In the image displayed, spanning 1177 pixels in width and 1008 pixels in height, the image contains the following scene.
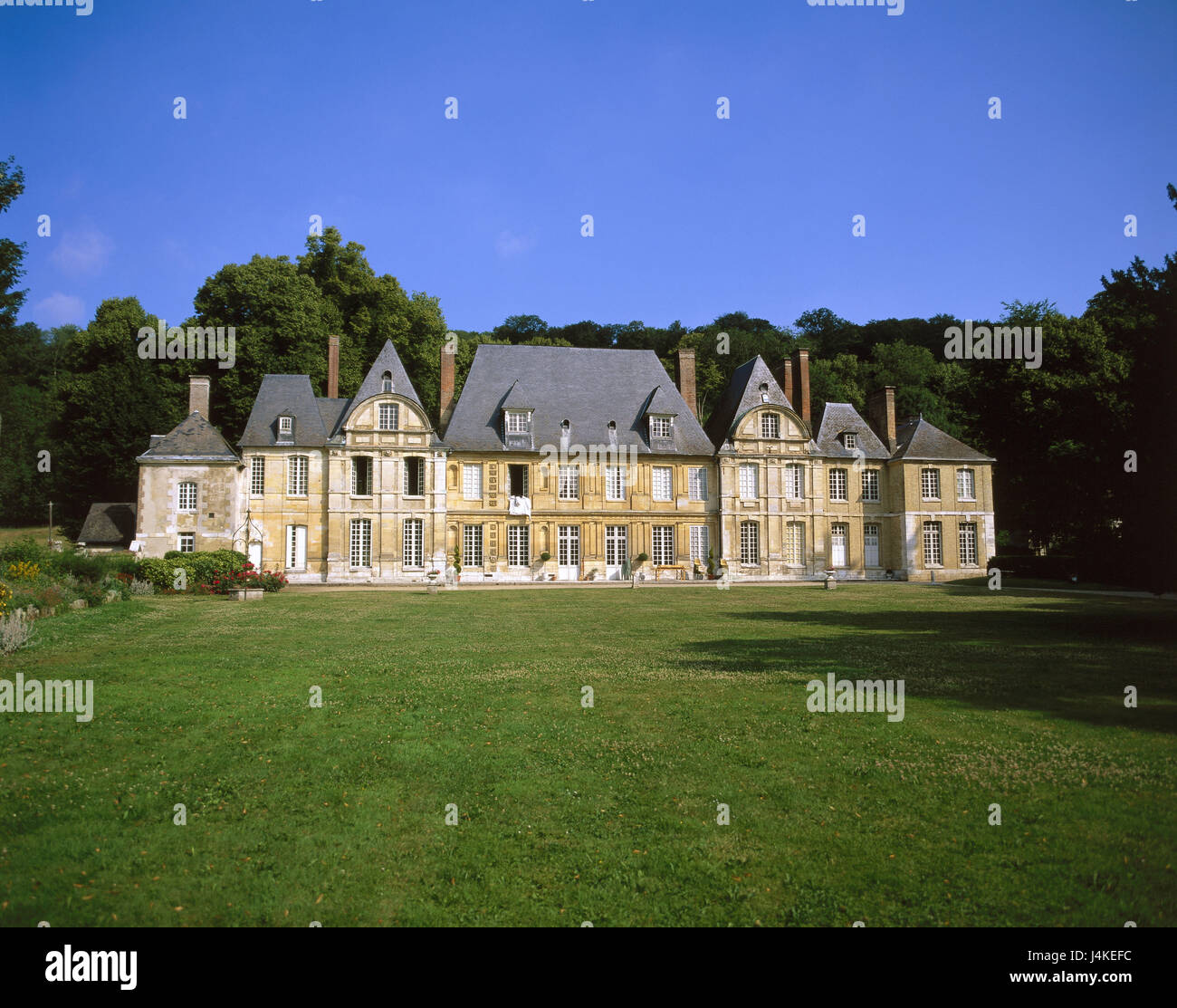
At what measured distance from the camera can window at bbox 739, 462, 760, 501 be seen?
39062 mm

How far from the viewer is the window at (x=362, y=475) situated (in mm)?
36375

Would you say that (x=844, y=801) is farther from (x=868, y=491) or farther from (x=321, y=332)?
(x=321, y=332)

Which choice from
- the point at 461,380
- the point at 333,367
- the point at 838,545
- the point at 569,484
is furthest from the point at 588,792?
the point at 461,380

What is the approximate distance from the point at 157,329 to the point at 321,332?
10.4 meters

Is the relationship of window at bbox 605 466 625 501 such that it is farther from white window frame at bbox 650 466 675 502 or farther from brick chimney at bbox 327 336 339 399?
brick chimney at bbox 327 336 339 399

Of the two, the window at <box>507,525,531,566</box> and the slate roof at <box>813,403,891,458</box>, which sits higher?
the slate roof at <box>813,403,891,458</box>

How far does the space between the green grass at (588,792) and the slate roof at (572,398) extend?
1044 inches

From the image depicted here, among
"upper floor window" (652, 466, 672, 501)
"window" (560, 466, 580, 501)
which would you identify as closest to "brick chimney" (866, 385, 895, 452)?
"upper floor window" (652, 466, 672, 501)

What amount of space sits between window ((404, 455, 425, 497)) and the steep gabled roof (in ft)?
13.0

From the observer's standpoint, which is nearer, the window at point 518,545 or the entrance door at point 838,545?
the window at point 518,545

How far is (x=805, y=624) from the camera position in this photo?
16.7 m

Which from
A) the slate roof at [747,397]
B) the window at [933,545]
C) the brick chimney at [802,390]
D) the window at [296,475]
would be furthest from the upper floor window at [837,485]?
the window at [296,475]

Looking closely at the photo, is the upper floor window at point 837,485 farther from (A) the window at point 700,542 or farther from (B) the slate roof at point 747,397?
(A) the window at point 700,542

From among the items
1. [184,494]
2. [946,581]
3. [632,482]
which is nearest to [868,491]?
[946,581]
